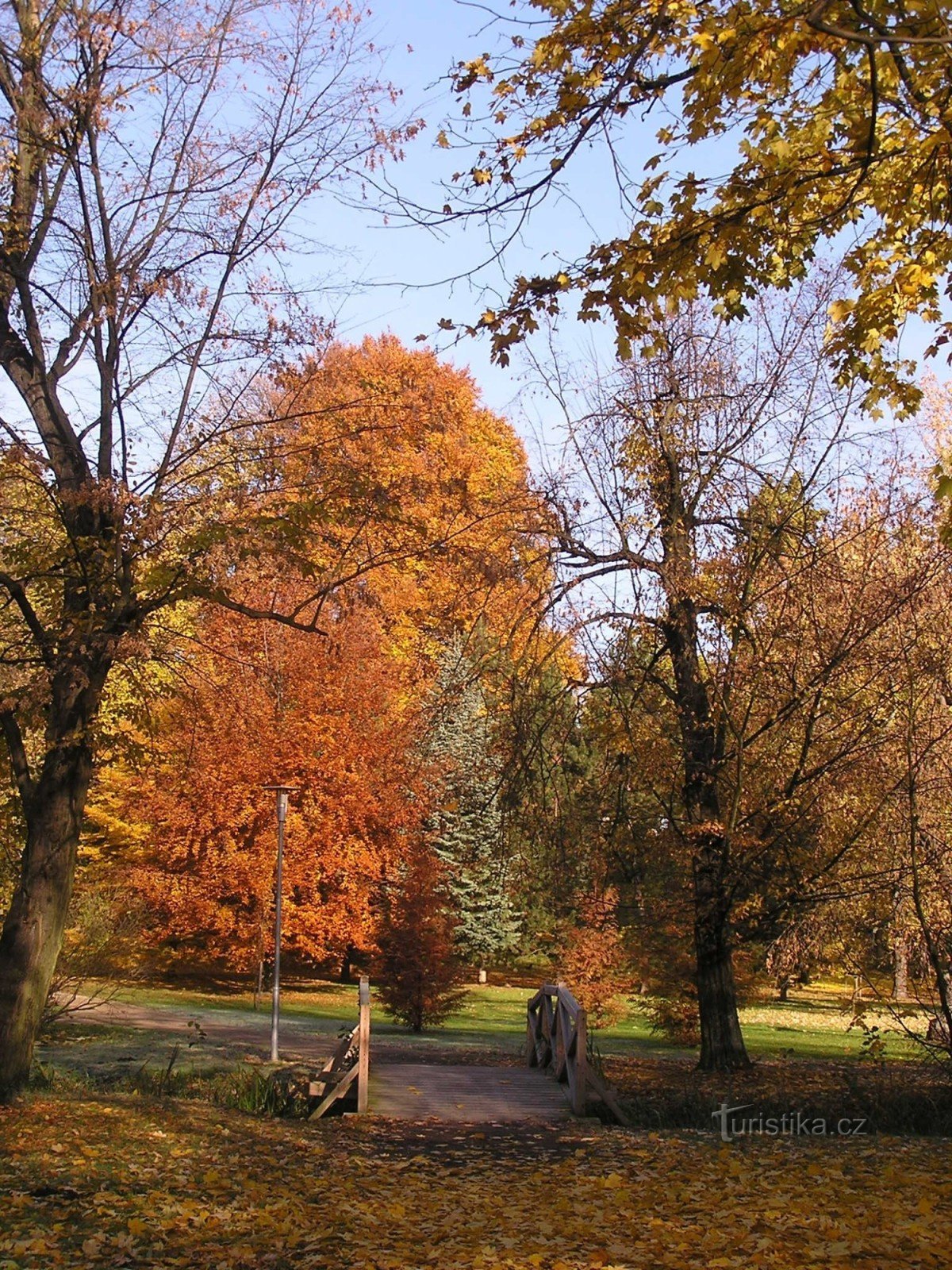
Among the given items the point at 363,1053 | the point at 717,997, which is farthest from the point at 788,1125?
the point at 363,1053

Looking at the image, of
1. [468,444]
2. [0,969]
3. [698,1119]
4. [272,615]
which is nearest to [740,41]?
[272,615]

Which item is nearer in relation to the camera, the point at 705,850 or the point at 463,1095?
the point at 463,1095

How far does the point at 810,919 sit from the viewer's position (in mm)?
11828

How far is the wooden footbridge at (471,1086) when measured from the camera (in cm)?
1046

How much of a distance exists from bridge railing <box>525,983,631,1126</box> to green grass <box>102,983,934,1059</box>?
4509 mm

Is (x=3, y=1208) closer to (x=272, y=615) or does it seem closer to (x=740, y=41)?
(x=272, y=615)

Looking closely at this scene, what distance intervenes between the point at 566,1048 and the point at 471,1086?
1.20 meters

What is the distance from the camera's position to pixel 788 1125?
9.80 metres

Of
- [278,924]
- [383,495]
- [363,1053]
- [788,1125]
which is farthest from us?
[278,924]

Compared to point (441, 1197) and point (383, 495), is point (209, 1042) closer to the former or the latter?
point (383, 495)

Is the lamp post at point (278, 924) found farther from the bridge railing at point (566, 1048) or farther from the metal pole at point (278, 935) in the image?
the bridge railing at point (566, 1048)

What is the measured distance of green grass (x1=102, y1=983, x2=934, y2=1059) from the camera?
65.8ft

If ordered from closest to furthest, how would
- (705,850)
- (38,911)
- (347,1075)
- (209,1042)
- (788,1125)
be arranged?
1. (38,911)
2. (788,1125)
3. (347,1075)
4. (705,850)
5. (209,1042)

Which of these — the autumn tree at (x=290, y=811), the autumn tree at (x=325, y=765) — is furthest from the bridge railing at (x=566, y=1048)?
the autumn tree at (x=290, y=811)
